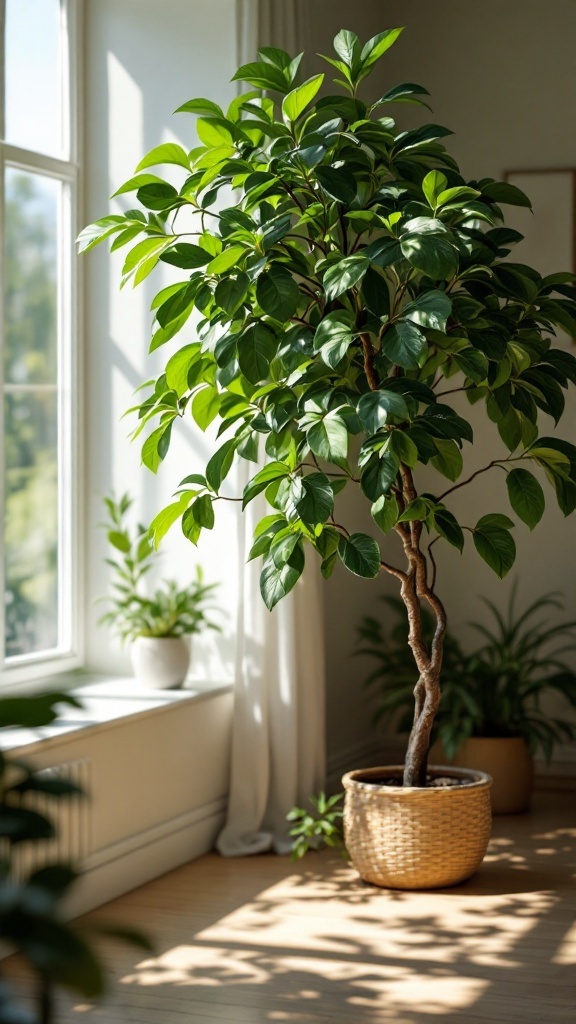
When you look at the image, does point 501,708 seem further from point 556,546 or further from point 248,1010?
point 248,1010

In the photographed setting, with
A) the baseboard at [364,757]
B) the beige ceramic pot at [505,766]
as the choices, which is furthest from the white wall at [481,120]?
the beige ceramic pot at [505,766]

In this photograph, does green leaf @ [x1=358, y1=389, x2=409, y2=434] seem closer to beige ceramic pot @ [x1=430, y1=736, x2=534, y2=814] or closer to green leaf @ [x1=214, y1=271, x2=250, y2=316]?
green leaf @ [x1=214, y1=271, x2=250, y2=316]

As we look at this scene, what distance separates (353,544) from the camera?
3.27 meters

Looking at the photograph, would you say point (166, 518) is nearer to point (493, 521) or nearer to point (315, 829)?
point (493, 521)

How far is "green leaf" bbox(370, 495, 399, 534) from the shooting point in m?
3.25

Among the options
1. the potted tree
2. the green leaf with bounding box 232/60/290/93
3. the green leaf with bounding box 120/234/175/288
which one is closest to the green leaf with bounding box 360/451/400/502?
the potted tree

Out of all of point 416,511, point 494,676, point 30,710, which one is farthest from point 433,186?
point 30,710

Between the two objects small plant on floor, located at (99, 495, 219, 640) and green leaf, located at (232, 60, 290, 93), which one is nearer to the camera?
green leaf, located at (232, 60, 290, 93)

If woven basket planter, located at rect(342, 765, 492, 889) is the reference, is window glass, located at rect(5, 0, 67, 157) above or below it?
above

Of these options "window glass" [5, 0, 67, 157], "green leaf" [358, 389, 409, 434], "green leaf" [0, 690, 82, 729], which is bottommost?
"green leaf" [0, 690, 82, 729]

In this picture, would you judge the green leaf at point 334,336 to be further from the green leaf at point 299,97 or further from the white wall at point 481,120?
the white wall at point 481,120

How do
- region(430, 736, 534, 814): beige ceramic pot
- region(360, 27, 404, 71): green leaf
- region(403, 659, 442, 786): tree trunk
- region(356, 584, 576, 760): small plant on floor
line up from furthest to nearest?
region(356, 584, 576, 760): small plant on floor
region(430, 736, 534, 814): beige ceramic pot
region(403, 659, 442, 786): tree trunk
region(360, 27, 404, 71): green leaf

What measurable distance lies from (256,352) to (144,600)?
116 cm

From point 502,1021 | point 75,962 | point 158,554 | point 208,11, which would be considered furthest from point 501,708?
point 75,962
